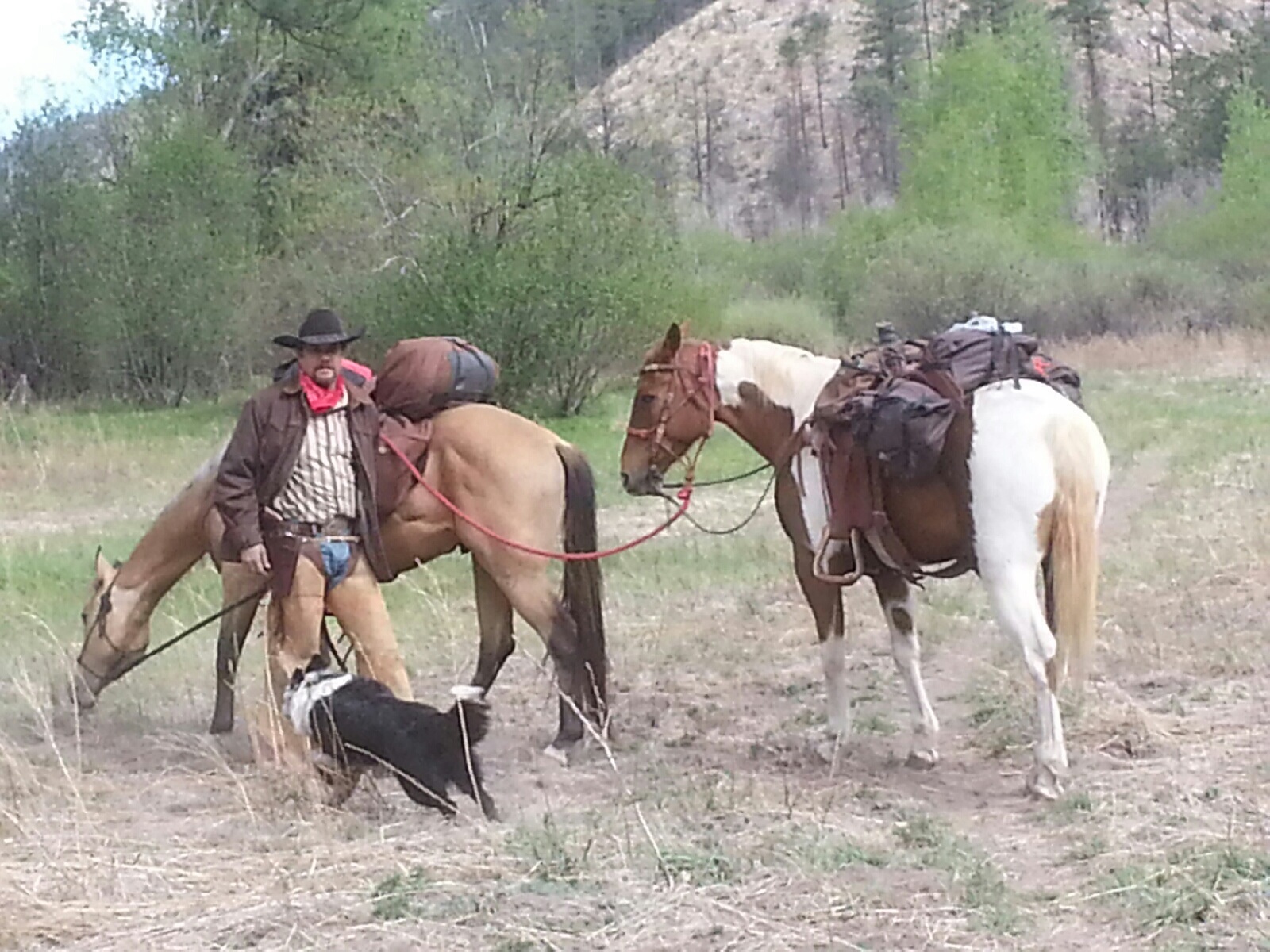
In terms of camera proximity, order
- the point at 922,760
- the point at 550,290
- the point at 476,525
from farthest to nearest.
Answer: the point at 550,290 → the point at 476,525 → the point at 922,760

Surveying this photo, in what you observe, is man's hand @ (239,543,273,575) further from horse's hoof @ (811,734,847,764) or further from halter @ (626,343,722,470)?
horse's hoof @ (811,734,847,764)

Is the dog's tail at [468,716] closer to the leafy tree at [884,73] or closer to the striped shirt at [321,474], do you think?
the striped shirt at [321,474]

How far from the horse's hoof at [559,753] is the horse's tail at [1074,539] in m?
2.21

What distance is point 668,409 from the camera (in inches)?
287

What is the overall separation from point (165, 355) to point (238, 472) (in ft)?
72.5

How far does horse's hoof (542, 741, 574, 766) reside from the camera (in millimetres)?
6895

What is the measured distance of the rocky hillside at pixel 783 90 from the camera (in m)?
76.1

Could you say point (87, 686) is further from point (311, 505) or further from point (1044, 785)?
point (1044, 785)

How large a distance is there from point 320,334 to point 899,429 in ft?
7.51

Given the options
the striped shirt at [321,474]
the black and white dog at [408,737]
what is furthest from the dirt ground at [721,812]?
the striped shirt at [321,474]

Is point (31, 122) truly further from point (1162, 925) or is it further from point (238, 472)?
point (1162, 925)

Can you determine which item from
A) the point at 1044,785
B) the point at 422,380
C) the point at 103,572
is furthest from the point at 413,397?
the point at 1044,785

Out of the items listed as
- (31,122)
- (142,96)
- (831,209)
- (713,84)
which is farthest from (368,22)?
(713,84)

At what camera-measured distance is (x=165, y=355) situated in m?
27.1
